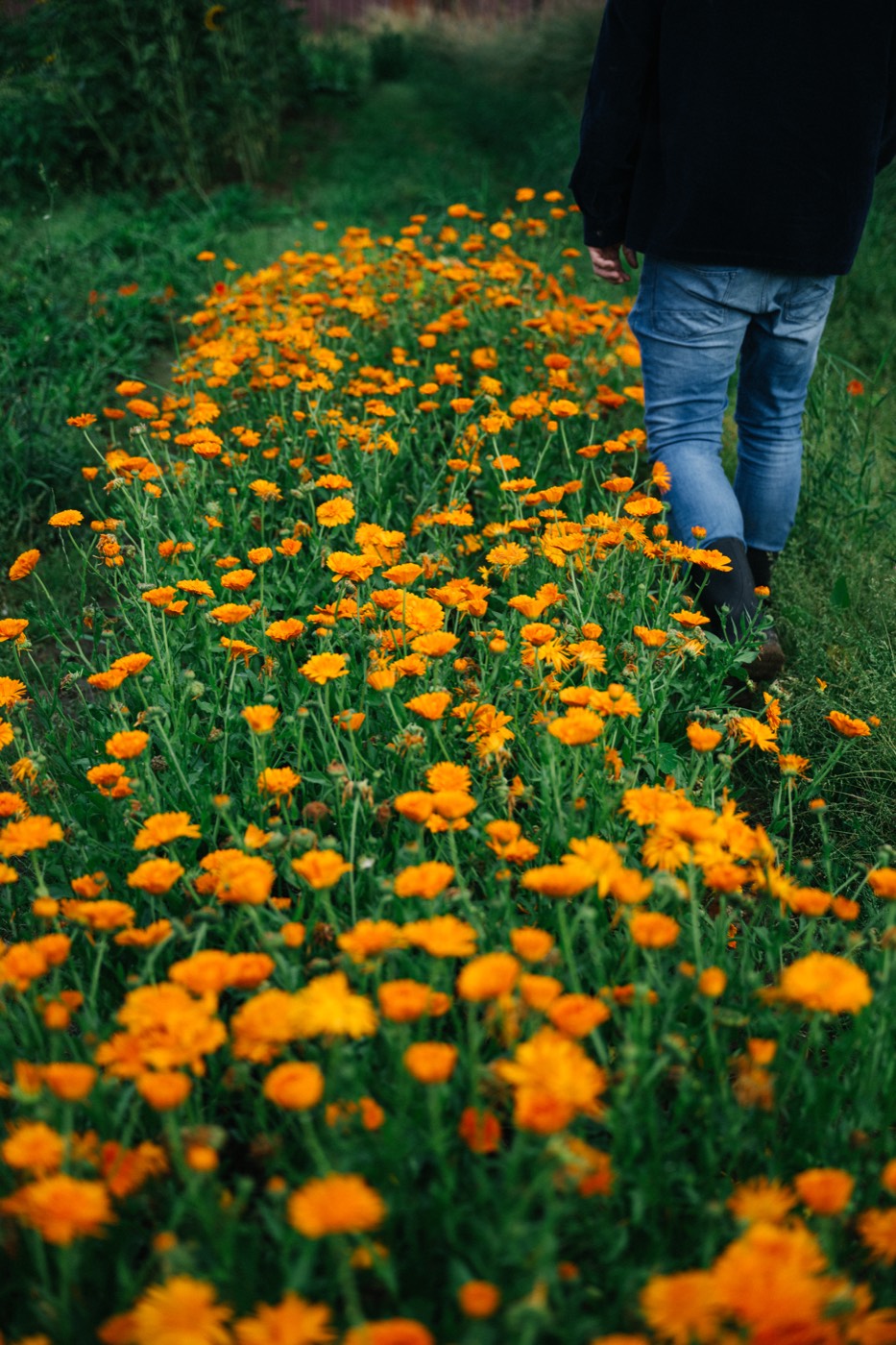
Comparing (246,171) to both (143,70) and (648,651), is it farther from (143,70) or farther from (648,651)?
(648,651)

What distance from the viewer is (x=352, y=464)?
10.3ft

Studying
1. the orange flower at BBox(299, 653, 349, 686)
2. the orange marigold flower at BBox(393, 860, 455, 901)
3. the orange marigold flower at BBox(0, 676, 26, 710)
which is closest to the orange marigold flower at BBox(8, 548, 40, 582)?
the orange marigold flower at BBox(0, 676, 26, 710)

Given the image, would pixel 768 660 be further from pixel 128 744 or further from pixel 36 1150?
pixel 36 1150

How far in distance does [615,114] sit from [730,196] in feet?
1.20

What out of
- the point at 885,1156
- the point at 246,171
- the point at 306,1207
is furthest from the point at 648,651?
the point at 246,171

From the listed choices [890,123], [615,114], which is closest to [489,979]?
[615,114]

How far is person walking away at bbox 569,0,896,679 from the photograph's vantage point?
2188mm

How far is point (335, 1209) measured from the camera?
90 cm

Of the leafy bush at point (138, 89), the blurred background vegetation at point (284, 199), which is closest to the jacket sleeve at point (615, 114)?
the blurred background vegetation at point (284, 199)

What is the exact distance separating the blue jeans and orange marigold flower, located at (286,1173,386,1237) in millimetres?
1846

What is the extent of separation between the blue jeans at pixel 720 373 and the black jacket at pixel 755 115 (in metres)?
0.07

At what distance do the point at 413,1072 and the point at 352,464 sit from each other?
2.39m

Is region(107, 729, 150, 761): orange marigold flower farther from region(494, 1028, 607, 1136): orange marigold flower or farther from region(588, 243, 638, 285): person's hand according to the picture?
region(588, 243, 638, 285): person's hand

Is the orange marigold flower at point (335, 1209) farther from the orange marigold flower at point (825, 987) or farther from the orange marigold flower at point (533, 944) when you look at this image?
the orange marigold flower at point (825, 987)
